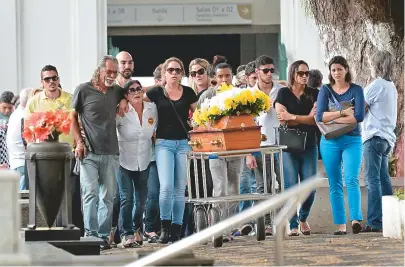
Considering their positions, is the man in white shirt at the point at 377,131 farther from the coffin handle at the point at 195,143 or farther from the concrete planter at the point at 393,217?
the coffin handle at the point at 195,143

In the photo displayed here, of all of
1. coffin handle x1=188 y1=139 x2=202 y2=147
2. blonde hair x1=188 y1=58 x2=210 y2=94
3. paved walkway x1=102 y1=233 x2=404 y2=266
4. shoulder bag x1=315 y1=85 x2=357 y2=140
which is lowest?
paved walkway x1=102 y1=233 x2=404 y2=266

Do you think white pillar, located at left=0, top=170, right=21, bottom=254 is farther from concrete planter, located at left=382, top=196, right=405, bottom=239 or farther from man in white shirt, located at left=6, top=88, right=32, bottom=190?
man in white shirt, located at left=6, top=88, right=32, bottom=190

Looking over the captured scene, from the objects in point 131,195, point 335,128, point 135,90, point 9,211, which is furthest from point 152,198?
point 9,211

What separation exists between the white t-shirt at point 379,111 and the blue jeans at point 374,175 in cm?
8

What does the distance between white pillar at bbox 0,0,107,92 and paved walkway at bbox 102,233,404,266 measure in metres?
12.0

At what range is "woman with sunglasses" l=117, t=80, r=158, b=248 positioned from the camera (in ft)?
46.5

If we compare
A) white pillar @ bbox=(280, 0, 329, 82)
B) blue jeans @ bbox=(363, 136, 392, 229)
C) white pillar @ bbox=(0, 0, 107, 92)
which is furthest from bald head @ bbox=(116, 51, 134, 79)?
white pillar @ bbox=(280, 0, 329, 82)

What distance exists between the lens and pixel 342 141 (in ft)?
46.9

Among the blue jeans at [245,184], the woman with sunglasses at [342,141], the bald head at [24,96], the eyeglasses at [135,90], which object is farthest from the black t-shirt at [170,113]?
the bald head at [24,96]

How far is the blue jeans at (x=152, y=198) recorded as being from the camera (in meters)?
14.5

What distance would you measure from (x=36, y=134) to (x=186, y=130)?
2156mm

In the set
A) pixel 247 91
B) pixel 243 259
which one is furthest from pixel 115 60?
pixel 243 259

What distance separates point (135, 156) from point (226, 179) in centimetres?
102

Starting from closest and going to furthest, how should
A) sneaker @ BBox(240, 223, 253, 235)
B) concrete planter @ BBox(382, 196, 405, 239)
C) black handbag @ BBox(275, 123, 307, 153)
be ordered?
1. concrete planter @ BBox(382, 196, 405, 239)
2. black handbag @ BBox(275, 123, 307, 153)
3. sneaker @ BBox(240, 223, 253, 235)
